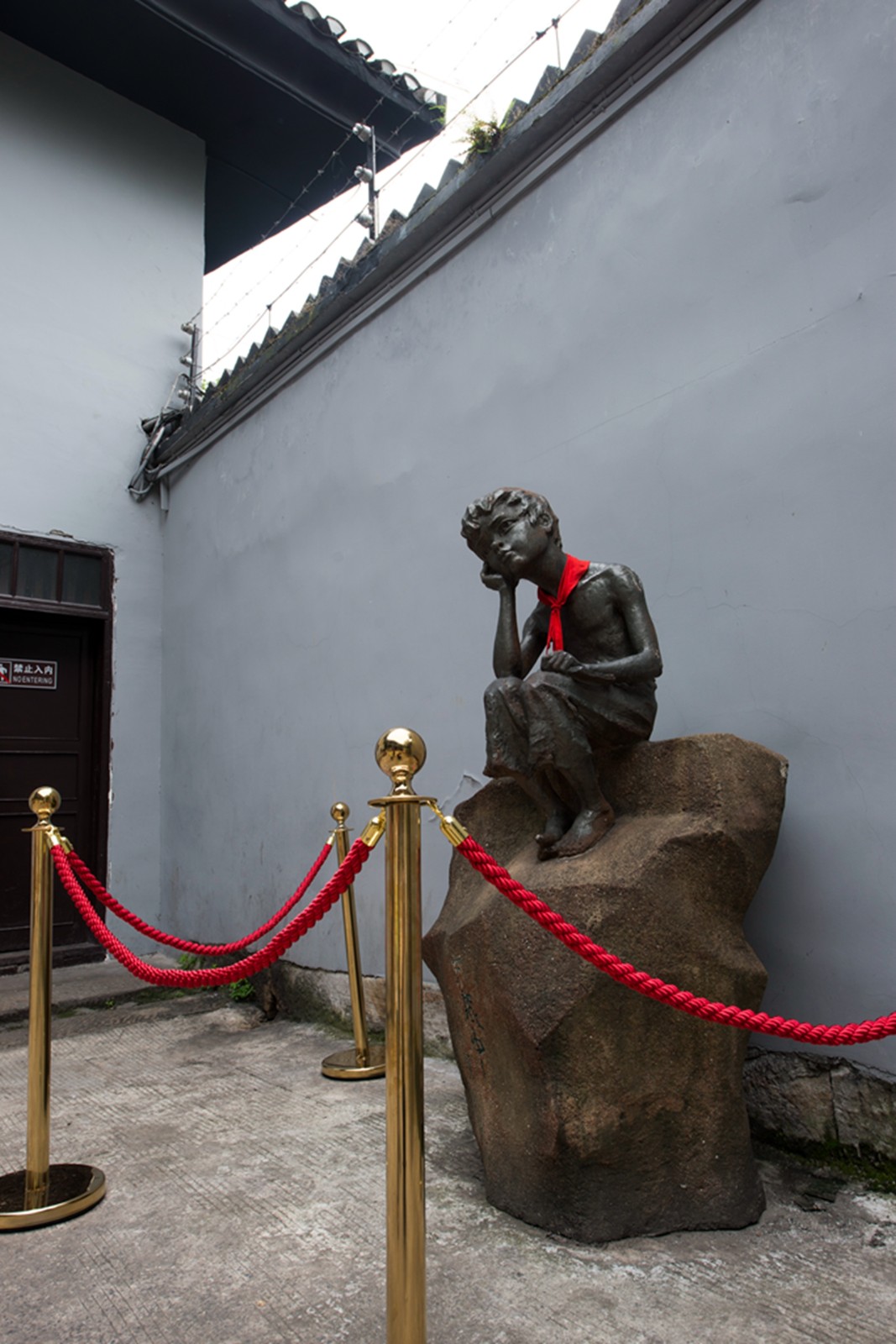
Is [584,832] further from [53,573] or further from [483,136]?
[53,573]

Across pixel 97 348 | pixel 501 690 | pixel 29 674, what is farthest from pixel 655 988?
pixel 97 348

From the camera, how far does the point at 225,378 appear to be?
635 cm

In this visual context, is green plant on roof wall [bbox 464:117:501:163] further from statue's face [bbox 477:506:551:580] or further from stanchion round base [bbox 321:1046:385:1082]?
stanchion round base [bbox 321:1046:385:1082]

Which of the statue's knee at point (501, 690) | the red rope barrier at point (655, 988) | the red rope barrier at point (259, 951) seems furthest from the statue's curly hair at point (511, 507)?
the red rope barrier at point (655, 988)

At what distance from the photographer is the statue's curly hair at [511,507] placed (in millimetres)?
2689

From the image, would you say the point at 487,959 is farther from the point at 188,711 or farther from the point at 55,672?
the point at 55,672

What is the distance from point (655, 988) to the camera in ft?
6.10

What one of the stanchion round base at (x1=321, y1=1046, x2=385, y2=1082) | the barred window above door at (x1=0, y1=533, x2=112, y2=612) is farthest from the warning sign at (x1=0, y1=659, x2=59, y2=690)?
the stanchion round base at (x1=321, y1=1046, x2=385, y2=1082)

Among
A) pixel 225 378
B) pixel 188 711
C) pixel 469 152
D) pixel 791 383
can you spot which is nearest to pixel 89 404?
pixel 225 378

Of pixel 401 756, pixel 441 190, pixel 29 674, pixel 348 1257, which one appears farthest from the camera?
pixel 29 674

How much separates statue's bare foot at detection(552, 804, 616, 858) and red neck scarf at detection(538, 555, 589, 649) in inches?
20.5

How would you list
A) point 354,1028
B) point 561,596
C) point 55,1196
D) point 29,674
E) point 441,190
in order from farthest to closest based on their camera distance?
point 29,674 < point 441,190 < point 354,1028 < point 561,596 < point 55,1196

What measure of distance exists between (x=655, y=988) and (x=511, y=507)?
4.78 feet

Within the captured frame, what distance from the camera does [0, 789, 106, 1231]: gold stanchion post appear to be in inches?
95.8
